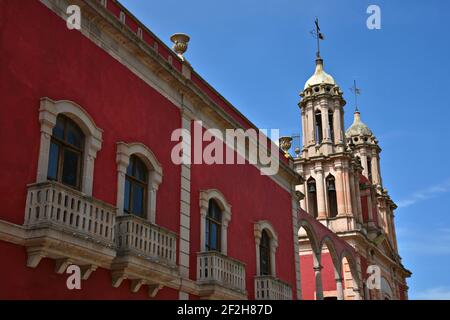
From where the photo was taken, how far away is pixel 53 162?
1046 centimetres

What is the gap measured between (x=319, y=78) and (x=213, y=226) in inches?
888

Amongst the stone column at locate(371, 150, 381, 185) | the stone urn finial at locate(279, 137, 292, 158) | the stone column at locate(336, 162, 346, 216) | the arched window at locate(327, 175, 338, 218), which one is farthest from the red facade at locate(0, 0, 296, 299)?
the stone column at locate(371, 150, 381, 185)

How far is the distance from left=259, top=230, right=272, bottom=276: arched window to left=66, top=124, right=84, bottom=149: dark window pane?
25.8 feet

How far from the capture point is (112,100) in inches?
477

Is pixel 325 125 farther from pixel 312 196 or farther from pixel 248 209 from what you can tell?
pixel 248 209

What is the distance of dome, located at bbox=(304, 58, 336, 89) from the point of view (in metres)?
35.8

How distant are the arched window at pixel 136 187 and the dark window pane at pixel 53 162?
1.98 metres

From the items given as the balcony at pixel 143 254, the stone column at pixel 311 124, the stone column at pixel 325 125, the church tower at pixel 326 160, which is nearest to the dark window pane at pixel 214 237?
the balcony at pixel 143 254

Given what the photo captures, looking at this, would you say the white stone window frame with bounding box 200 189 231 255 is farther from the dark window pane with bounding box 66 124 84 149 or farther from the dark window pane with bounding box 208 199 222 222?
the dark window pane with bounding box 66 124 84 149

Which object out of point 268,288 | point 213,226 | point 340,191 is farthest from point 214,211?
point 340,191

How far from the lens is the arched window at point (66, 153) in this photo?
10.5m

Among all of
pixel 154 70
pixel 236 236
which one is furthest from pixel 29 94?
pixel 236 236

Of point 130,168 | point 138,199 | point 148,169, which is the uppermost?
point 148,169

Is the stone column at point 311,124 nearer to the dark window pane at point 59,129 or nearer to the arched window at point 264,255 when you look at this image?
the arched window at point 264,255
